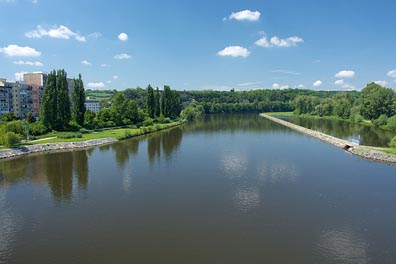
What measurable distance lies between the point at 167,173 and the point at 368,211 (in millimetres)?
16463

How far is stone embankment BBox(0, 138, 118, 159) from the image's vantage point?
3503 centimetres

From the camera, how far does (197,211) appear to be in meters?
18.8

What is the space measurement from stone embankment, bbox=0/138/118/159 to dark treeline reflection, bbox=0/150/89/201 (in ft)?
7.11

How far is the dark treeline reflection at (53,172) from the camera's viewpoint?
2408 centimetres

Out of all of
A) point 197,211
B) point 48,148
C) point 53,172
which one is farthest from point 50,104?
point 197,211

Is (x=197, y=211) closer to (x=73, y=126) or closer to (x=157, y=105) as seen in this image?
(x=73, y=126)

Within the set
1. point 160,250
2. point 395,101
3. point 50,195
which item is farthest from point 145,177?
point 395,101

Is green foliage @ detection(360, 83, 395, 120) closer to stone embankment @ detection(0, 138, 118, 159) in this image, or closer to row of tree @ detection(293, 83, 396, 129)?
row of tree @ detection(293, 83, 396, 129)

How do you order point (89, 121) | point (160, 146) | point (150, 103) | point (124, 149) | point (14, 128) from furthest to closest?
point (150, 103)
point (89, 121)
point (160, 146)
point (124, 149)
point (14, 128)

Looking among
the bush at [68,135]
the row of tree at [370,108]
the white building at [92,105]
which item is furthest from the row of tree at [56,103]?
the white building at [92,105]

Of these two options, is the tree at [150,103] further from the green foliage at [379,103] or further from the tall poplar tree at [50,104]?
the green foliage at [379,103]

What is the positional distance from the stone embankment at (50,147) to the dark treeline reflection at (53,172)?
2.17 metres

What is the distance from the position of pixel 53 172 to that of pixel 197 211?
1673cm

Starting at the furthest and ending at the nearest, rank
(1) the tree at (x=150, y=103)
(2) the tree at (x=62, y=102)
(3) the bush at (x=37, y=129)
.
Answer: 1. (1) the tree at (x=150, y=103)
2. (2) the tree at (x=62, y=102)
3. (3) the bush at (x=37, y=129)
